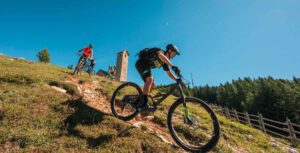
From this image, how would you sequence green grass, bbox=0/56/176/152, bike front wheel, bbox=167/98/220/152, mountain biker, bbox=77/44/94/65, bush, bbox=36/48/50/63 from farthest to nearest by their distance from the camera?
1. bush, bbox=36/48/50/63
2. mountain biker, bbox=77/44/94/65
3. bike front wheel, bbox=167/98/220/152
4. green grass, bbox=0/56/176/152

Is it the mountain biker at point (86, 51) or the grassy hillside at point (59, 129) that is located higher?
the mountain biker at point (86, 51)

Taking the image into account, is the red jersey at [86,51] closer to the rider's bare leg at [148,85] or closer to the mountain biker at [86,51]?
the mountain biker at [86,51]

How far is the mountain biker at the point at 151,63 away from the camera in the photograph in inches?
204

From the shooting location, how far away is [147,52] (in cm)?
555

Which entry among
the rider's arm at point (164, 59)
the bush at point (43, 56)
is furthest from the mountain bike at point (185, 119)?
the bush at point (43, 56)

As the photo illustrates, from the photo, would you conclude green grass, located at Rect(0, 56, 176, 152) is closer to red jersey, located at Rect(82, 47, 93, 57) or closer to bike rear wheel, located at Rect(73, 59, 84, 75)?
bike rear wheel, located at Rect(73, 59, 84, 75)

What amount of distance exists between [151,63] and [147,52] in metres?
0.41

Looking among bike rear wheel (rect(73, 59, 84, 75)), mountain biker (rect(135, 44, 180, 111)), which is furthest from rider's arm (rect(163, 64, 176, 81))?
bike rear wheel (rect(73, 59, 84, 75))

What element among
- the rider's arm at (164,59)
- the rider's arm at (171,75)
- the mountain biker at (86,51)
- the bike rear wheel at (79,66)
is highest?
the mountain biker at (86,51)

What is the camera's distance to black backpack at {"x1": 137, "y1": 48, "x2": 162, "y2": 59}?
5336 mm

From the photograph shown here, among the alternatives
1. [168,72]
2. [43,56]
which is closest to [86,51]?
[168,72]

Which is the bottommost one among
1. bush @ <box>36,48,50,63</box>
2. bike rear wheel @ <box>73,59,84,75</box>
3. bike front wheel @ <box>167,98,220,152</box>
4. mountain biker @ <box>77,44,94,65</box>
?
bike front wheel @ <box>167,98,220,152</box>

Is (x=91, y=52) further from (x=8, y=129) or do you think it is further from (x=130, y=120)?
(x=8, y=129)

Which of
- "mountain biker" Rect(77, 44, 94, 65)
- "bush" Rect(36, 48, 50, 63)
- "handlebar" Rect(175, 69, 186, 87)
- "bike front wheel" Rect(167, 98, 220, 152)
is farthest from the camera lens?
"bush" Rect(36, 48, 50, 63)
